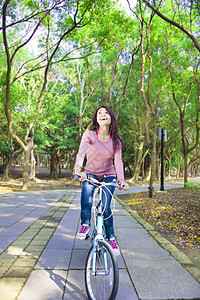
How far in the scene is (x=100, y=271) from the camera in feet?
7.45

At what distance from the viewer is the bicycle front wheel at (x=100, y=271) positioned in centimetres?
216

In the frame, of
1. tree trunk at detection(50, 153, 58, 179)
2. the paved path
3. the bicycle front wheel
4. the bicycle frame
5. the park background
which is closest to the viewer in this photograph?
the bicycle front wheel

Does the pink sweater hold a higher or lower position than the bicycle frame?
higher

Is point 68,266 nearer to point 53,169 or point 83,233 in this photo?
point 83,233

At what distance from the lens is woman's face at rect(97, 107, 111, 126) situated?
283 centimetres

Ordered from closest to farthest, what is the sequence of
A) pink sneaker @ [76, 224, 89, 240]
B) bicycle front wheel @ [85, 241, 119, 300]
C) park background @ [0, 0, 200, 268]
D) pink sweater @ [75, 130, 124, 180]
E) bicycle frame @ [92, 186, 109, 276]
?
bicycle front wheel @ [85, 241, 119, 300]
bicycle frame @ [92, 186, 109, 276]
pink sneaker @ [76, 224, 89, 240]
pink sweater @ [75, 130, 124, 180]
park background @ [0, 0, 200, 268]

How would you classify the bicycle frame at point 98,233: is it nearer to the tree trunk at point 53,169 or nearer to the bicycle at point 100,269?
the bicycle at point 100,269

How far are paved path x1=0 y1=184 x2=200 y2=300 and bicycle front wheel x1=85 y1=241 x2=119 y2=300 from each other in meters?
0.25

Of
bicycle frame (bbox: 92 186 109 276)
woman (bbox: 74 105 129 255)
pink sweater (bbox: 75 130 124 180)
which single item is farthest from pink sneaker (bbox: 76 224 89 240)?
pink sweater (bbox: 75 130 124 180)

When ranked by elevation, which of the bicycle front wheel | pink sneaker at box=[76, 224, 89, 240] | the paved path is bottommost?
the paved path

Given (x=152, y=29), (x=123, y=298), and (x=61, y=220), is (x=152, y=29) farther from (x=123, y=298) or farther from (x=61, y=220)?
(x=123, y=298)

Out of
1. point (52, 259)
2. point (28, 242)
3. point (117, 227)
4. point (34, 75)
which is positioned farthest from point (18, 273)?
point (34, 75)

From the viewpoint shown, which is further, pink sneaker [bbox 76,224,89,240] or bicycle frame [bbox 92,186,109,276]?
pink sneaker [bbox 76,224,89,240]

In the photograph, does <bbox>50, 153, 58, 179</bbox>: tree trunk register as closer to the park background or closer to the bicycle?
the park background
